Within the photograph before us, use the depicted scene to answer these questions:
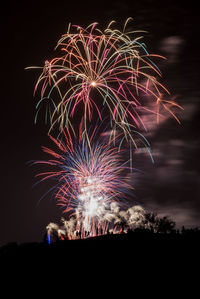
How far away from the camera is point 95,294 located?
20.5m

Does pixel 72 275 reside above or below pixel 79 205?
below

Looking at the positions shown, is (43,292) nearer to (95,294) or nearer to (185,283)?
(95,294)

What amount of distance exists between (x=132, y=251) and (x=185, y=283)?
4.44 m

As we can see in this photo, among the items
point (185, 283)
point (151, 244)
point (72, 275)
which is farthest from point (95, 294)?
point (151, 244)

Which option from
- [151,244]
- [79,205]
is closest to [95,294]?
[151,244]

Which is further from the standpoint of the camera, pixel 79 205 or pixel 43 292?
pixel 79 205

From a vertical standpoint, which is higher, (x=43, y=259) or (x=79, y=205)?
(x=79, y=205)

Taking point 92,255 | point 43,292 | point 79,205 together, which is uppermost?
point 79,205

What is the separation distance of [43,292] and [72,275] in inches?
76.1

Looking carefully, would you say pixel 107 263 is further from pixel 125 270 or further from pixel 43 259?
pixel 43 259

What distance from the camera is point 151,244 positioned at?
2512 centimetres

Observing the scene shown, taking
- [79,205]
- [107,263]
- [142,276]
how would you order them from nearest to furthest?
[142,276]
[107,263]
[79,205]

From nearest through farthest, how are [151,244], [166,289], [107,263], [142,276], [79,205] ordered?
[166,289], [142,276], [107,263], [151,244], [79,205]

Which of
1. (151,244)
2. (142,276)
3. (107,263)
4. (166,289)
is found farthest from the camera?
(151,244)
